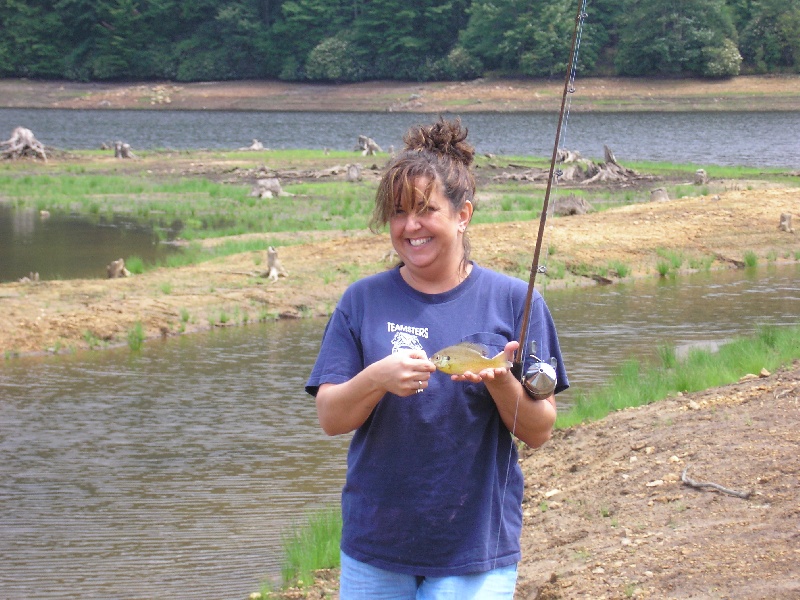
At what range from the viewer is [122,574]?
6.34 metres

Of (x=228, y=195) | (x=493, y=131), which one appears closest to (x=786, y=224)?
(x=228, y=195)

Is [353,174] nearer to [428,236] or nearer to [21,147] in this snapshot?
[21,147]

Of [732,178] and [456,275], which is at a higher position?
[456,275]

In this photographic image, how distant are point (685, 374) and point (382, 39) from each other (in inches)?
2949

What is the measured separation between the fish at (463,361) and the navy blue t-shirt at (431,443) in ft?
0.36

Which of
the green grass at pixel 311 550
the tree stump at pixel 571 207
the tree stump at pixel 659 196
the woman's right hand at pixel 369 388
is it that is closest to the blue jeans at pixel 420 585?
the woman's right hand at pixel 369 388

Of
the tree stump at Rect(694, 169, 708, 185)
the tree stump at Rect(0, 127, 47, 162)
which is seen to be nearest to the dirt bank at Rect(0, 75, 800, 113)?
the tree stump at Rect(0, 127, 47, 162)

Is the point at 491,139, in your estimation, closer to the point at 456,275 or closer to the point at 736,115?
the point at 736,115

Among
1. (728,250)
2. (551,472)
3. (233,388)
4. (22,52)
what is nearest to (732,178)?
(728,250)

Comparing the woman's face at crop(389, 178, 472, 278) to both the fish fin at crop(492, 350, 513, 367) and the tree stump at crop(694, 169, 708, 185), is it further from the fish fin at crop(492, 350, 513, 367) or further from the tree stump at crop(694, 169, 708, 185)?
the tree stump at crop(694, 169, 708, 185)

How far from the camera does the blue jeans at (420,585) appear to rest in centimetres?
298

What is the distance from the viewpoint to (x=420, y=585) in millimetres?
3051

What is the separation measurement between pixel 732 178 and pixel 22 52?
69.0 meters

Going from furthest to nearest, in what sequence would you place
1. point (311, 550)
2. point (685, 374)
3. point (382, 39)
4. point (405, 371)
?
point (382, 39), point (685, 374), point (311, 550), point (405, 371)
